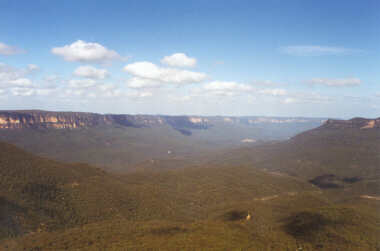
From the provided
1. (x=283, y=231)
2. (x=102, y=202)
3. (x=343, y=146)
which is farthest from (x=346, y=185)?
(x=102, y=202)

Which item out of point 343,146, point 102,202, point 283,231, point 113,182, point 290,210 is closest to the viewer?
point 283,231

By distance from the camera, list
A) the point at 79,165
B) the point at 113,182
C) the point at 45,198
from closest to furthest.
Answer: the point at 45,198 → the point at 113,182 → the point at 79,165

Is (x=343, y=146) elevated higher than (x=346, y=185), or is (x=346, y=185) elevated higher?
(x=343, y=146)

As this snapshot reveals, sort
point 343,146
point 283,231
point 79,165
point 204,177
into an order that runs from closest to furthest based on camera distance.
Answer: point 283,231
point 79,165
point 204,177
point 343,146

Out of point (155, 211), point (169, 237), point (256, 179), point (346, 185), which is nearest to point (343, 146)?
point (346, 185)

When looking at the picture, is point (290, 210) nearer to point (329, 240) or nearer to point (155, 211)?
point (329, 240)

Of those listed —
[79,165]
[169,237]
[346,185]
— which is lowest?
[346,185]

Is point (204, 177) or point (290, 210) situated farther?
point (204, 177)

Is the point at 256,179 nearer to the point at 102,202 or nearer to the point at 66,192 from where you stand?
the point at 102,202

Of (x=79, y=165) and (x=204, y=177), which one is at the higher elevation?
(x=79, y=165)
